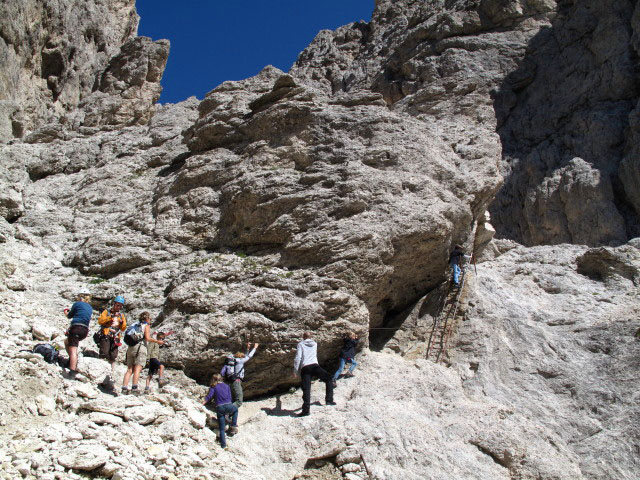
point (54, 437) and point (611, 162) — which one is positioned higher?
point (611, 162)

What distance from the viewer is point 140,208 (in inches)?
711

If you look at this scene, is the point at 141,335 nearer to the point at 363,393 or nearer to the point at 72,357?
the point at 72,357

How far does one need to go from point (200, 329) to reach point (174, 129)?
13.5 metres

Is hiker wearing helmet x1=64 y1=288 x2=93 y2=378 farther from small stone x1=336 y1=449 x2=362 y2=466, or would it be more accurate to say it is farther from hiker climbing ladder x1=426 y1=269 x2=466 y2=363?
hiker climbing ladder x1=426 y1=269 x2=466 y2=363

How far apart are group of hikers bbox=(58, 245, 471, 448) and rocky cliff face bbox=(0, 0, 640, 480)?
49 cm

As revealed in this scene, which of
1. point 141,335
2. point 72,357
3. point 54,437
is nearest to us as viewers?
point 54,437

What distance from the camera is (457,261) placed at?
16.1m

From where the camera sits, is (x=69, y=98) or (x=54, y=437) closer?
(x=54, y=437)

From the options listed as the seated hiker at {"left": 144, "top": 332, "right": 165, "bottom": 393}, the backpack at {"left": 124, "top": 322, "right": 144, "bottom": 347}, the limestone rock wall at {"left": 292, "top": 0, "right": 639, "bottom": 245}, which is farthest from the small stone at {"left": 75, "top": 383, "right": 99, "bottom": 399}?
the limestone rock wall at {"left": 292, "top": 0, "right": 639, "bottom": 245}

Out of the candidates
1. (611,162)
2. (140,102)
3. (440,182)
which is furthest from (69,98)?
(611,162)

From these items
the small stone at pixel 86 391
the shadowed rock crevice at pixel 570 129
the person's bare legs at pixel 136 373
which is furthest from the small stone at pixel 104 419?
the shadowed rock crevice at pixel 570 129

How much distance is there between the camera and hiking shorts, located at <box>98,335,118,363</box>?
10.7 meters

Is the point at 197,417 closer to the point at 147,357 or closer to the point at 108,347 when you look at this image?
the point at 147,357

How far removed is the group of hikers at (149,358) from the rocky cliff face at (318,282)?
490 millimetres
